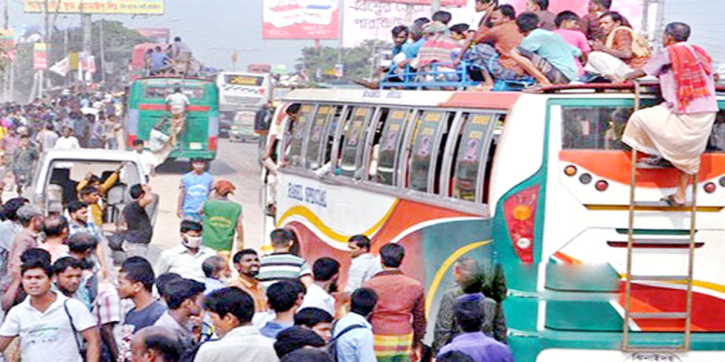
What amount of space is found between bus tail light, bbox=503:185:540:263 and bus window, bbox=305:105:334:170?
481cm

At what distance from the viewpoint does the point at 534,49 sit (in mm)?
11281

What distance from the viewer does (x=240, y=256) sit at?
9734 mm

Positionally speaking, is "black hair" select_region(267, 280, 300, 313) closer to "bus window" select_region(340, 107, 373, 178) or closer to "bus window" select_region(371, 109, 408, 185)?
"bus window" select_region(371, 109, 408, 185)

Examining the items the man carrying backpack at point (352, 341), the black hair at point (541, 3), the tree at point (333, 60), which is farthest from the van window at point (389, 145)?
the tree at point (333, 60)

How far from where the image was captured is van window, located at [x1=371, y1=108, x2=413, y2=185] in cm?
1205

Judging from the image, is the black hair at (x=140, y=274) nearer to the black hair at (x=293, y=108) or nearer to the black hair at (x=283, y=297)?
the black hair at (x=283, y=297)

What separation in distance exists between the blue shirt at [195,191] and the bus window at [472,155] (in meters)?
6.36

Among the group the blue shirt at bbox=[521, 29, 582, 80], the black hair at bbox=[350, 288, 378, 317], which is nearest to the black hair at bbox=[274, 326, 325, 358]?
the black hair at bbox=[350, 288, 378, 317]

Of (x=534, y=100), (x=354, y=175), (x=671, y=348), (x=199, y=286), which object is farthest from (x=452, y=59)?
(x=199, y=286)

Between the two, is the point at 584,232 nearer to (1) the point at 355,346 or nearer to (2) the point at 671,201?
(2) the point at 671,201

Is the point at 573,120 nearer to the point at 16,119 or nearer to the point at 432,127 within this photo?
the point at 432,127

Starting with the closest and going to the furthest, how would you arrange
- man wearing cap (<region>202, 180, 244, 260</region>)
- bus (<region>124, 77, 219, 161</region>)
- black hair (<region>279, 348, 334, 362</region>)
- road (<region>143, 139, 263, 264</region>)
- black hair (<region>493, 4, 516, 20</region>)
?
black hair (<region>279, 348, 334, 362</region>)
black hair (<region>493, 4, 516, 20</region>)
man wearing cap (<region>202, 180, 244, 260</region>)
road (<region>143, 139, 263, 264</region>)
bus (<region>124, 77, 219, 161</region>)

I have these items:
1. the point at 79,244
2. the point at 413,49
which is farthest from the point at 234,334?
the point at 413,49

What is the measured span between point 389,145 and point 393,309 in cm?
311
